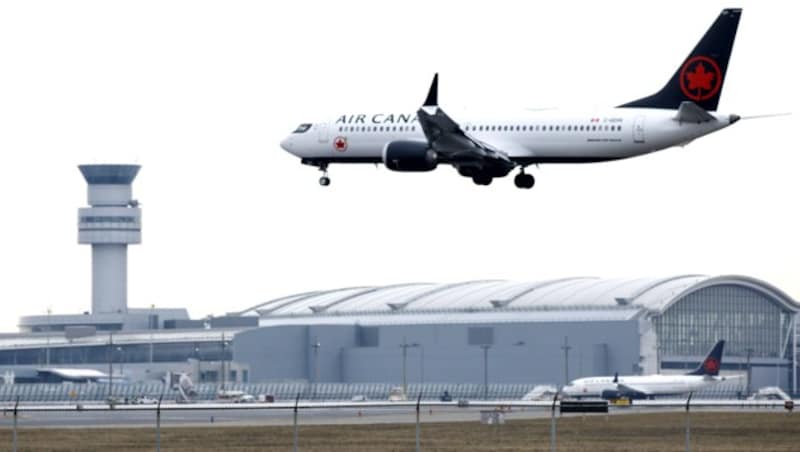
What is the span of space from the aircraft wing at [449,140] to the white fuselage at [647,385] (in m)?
77.2

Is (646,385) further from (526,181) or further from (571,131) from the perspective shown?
(571,131)

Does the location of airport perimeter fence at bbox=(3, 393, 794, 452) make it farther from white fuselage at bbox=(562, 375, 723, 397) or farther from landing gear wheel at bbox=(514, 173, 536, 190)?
white fuselage at bbox=(562, 375, 723, 397)

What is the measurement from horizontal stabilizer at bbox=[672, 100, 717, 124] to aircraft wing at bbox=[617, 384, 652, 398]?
3163 inches

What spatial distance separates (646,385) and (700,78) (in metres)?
83.7

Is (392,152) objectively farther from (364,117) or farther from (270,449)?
(270,449)

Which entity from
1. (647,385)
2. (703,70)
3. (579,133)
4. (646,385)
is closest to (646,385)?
(646,385)

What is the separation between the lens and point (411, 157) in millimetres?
95438

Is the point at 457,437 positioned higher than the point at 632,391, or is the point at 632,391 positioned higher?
the point at 457,437

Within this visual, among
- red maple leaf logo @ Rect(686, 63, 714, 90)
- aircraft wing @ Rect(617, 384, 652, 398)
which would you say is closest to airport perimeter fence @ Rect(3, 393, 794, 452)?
red maple leaf logo @ Rect(686, 63, 714, 90)

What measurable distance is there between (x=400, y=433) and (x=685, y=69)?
2768 cm

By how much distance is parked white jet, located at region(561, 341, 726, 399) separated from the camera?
17200 cm

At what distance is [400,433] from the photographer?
82.2 m

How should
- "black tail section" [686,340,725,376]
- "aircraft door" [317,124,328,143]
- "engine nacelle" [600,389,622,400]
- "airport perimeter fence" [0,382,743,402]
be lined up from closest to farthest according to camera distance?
"aircraft door" [317,124,328,143]
"engine nacelle" [600,389,622,400]
"airport perimeter fence" [0,382,743,402]
"black tail section" [686,340,725,376]

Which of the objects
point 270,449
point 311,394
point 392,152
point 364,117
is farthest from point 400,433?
point 311,394
